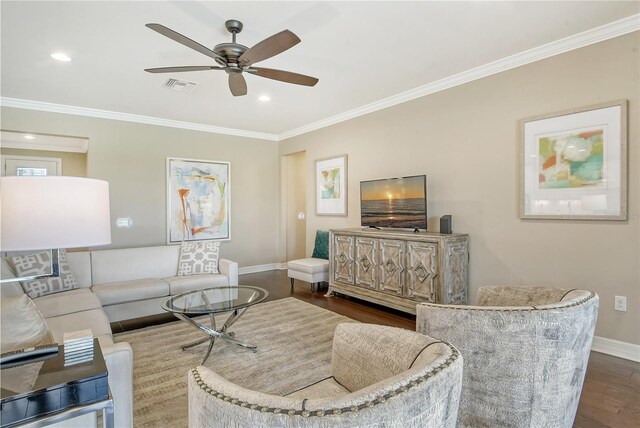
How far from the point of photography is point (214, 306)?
109 inches

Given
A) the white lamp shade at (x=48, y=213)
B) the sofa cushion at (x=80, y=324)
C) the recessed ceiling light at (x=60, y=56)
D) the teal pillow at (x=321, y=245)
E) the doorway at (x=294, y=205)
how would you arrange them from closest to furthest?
1. the white lamp shade at (x=48, y=213)
2. the sofa cushion at (x=80, y=324)
3. the recessed ceiling light at (x=60, y=56)
4. the teal pillow at (x=321, y=245)
5. the doorway at (x=294, y=205)

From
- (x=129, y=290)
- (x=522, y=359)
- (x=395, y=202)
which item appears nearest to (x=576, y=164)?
(x=395, y=202)

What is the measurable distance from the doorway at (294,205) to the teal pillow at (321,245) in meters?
1.42

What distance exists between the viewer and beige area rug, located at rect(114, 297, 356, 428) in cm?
218

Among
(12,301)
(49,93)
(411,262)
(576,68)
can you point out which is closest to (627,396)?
(411,262)

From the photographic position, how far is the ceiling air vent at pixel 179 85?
12.2 feet

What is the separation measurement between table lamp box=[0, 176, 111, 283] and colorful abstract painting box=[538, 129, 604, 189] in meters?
3.51

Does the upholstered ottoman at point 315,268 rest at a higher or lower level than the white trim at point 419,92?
lower

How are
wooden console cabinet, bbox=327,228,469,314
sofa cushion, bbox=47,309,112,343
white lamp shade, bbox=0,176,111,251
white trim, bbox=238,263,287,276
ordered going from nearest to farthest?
1. white lamp shade, bbox=0,176,111,251
2. sofa cushion, bbox=47,309,112,343
3. wooden console cabinet, bbox=327,228,469,314
4. white trim, bbox=238,263,287,276

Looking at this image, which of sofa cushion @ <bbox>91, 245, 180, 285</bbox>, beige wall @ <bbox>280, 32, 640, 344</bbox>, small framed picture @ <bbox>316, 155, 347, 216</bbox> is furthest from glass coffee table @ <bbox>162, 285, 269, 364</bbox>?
small framed picture @ <bbox>316, 155, 347, 216</bbox>

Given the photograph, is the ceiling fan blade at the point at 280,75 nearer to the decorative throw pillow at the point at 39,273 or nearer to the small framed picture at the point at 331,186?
the small framed picture at the point at 331,186

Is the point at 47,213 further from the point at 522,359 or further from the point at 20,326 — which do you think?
the point at 522,359

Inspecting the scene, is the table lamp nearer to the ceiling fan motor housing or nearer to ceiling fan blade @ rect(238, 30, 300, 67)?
ceiling fan blade @ rect(238, 30, 300, 67)

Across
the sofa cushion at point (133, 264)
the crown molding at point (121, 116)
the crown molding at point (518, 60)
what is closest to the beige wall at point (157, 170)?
the crown molding at point (121, 116)
